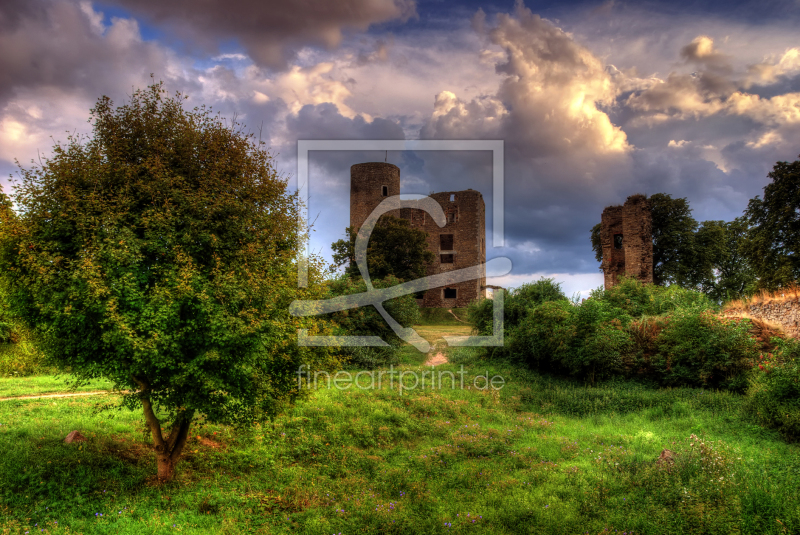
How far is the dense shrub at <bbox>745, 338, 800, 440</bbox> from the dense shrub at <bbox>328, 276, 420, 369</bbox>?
11205 millimetres

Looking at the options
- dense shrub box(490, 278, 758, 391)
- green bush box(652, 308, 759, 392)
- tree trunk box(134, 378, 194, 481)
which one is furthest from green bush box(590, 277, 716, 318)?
tree trunk box(134, 378, 194, 481)

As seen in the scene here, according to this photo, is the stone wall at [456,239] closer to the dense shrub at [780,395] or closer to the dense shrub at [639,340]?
the dense shrub at [639,340]

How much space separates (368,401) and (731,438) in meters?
7.95

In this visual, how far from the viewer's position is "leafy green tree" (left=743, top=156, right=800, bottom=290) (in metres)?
19.3

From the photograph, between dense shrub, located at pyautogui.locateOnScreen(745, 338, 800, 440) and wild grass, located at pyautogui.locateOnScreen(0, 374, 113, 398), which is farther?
wild grass, located at pyautogui.locateOnScreen(0, 374, 113, 398)

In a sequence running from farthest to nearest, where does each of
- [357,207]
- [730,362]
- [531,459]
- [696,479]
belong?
[357,207] < [730,362] < [531,459] < [696,479]

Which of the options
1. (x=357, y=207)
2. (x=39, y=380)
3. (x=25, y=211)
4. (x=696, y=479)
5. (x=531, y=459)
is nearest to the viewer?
(x=25, y=211)

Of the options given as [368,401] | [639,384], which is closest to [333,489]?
[368,401]

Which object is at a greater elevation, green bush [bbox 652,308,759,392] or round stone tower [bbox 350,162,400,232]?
round stone tower [bbox 350,162,400,232]

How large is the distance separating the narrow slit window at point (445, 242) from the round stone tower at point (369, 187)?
234 inches

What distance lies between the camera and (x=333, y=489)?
24.5ft

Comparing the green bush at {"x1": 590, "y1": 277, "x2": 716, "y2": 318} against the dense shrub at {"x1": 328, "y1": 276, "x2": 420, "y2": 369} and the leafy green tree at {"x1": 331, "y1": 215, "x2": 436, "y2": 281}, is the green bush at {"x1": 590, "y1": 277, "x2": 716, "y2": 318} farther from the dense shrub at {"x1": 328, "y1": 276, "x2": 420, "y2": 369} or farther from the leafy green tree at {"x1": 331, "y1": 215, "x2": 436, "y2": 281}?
the leafy green tree at {"x1": 331, "y1": 215, "x2": 436, "y2": 281}

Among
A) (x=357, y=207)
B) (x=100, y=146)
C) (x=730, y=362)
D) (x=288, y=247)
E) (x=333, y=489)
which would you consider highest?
(x=357, y=207)

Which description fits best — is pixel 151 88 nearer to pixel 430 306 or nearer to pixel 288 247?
pixel 288 247
